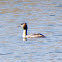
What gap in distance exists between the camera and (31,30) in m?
22.4

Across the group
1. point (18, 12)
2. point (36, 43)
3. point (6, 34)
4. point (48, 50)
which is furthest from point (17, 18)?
point (48, 50)

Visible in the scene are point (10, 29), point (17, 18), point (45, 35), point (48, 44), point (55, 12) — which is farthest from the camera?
point (55, 12)

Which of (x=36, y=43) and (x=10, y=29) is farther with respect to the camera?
(x=10, y=29)

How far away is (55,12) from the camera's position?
2917 cm

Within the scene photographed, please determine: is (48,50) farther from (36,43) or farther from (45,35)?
(45,35)

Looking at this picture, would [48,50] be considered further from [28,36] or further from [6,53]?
[28,36]

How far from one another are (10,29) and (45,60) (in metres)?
8.04

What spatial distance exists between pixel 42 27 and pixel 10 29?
5.69ft

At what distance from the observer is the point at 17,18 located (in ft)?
88.2

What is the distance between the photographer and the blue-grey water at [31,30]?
1569 centimetres

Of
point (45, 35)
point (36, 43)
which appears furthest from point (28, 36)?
point (36, 43)

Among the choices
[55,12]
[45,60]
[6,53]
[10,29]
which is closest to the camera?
[45,60]

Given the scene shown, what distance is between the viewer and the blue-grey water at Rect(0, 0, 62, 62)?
1569cm

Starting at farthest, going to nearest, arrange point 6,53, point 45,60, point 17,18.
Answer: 1. point 17,18
2. point 6,53
3. point 45,60
